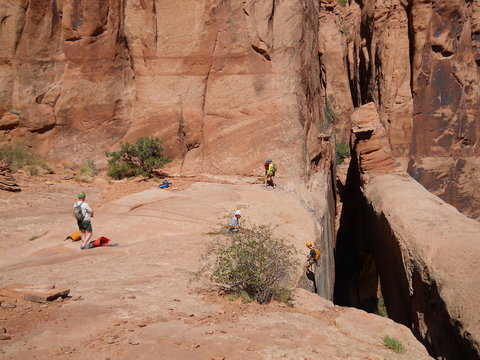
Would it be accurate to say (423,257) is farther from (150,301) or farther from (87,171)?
(87,171)

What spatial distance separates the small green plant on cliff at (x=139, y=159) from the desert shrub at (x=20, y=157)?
2.48 meters

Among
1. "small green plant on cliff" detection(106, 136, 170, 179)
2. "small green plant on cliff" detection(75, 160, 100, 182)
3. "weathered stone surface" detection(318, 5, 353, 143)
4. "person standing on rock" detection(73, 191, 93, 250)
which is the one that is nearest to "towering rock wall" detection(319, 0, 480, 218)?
"weathered stone surface" detection(318, 5, 353, 143)

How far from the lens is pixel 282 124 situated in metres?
16.3

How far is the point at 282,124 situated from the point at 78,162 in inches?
311

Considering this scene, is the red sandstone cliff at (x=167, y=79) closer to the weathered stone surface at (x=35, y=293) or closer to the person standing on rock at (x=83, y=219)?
the person standing on rock at (x=83, y=219)

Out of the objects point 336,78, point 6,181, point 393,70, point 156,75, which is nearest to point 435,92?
point 393,70

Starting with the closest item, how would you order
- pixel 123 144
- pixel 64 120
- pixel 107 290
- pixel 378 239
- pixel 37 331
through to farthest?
pixel 37 331 < pixel 107 290 < pixel 378 239 < pixel 123 144 < pixel 64 120

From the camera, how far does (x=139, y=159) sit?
623 inches

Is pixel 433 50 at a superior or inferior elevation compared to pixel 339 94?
superior

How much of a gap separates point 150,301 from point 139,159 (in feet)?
35.6

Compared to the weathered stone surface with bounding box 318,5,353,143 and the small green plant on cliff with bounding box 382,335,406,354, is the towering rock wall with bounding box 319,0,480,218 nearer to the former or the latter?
the weathered stone surface with bounding box 318,5,353,143

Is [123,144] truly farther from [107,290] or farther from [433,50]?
[433,50]

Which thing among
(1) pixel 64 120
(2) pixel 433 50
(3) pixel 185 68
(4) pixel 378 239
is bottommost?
(4) pixel 378 239

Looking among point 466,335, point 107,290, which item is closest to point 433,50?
point 466,335
